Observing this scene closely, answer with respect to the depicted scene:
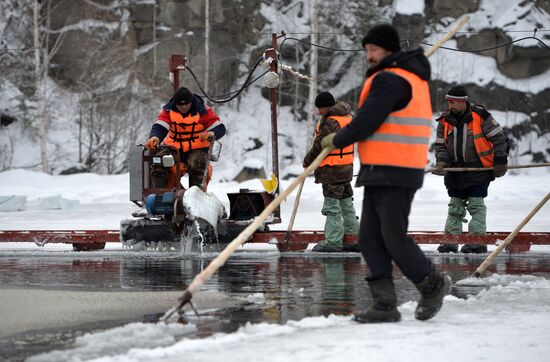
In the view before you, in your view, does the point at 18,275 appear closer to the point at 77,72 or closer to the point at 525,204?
the point at 525,204

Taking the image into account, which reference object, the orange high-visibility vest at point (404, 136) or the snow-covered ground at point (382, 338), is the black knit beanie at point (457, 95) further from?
the orange high-visibility vest at point (404, 136)

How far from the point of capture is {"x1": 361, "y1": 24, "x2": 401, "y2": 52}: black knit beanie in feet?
18.3

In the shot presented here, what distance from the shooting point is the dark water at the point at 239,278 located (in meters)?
5.45

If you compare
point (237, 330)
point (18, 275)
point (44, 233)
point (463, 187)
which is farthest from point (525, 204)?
point (237, 330)

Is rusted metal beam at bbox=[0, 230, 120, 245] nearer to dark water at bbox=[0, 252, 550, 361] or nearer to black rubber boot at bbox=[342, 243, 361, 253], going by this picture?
dark water at bbox=[0, 252, 550, 361]

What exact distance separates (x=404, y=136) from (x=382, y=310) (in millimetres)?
1036

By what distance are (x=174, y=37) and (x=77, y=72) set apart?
3940mm

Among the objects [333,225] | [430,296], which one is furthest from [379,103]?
[333,225]

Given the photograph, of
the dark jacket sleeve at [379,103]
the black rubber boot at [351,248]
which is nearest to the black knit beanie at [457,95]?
the black rubber boot at [351,248]

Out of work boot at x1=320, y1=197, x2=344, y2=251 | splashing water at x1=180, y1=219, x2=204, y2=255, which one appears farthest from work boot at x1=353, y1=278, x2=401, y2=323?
splashing water at x1=180, y1=219, x2=204, y2=255

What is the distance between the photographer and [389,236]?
537cm

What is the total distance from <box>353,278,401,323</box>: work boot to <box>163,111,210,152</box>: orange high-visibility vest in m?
4.99

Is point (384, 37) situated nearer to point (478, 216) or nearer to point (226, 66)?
point (478, 216)

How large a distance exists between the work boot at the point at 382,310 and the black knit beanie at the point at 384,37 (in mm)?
1458
